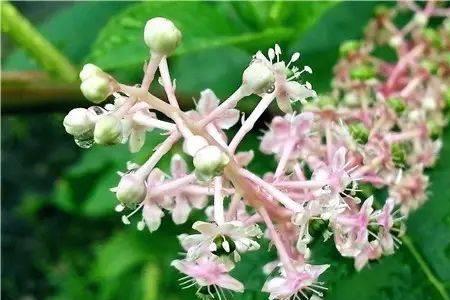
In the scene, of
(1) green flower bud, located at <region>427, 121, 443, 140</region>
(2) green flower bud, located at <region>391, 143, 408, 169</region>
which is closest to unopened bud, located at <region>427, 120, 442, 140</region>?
(1) green flower bud, located at <region>427, 121, 443, 140</region>

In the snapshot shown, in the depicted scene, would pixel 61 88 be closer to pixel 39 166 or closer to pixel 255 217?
pixel 255 217

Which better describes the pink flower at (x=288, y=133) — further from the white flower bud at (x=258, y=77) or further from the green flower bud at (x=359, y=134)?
the white flower bud at (x=258, y=77)

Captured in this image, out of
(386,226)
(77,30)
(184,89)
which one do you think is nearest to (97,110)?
(386,226)

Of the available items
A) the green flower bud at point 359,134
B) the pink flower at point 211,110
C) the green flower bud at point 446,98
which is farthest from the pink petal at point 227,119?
the green flower bud at point 446,98

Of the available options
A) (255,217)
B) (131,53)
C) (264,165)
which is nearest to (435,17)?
(264,165)

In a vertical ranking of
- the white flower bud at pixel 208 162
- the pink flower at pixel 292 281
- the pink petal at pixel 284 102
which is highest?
the pink petal at pixel 284 102

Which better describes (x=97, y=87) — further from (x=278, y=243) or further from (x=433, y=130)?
(x=433, y=130)

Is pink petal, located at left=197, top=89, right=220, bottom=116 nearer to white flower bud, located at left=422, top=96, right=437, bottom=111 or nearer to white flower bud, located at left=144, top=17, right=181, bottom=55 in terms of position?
white flower bud, located at left=144, top=17, right=181, bottom=55
